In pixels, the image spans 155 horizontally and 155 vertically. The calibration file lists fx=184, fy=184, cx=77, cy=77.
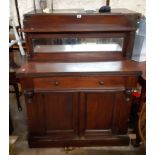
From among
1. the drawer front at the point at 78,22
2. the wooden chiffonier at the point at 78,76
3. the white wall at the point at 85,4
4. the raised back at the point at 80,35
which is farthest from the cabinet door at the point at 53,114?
the white wall at the point at 85,4

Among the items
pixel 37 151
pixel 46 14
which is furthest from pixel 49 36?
pixel 37 151

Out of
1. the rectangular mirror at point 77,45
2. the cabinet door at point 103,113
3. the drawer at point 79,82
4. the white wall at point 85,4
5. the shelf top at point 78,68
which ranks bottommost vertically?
the cabinet door at point 103,113

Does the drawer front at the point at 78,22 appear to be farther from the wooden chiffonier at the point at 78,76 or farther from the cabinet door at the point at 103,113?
the cabinet door at the point at 103,113

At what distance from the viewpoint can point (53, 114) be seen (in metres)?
1.58

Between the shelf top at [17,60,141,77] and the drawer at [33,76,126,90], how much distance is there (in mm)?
52

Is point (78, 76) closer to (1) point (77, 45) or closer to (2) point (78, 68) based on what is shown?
(2) point (78, 68)

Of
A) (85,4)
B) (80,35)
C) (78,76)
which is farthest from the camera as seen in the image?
(85,4)

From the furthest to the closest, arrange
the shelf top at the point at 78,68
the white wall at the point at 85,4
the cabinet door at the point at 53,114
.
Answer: the white wall at the point at 85,4
the cabinet door at the point at 53,114
the shelf top at the point at 78,68

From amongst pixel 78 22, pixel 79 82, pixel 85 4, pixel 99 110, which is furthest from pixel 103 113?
pixel 85 4

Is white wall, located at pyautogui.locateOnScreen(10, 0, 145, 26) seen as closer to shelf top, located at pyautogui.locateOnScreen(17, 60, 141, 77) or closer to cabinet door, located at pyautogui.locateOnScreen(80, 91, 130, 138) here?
shelf top, located at pyautogui.locateOnScreen(17, 60, 141, 77)

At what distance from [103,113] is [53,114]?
0.43m

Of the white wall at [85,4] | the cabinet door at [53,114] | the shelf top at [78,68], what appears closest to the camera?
the shelf top at [78,68]

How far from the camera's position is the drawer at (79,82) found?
142 cm

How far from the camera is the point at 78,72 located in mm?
1378
